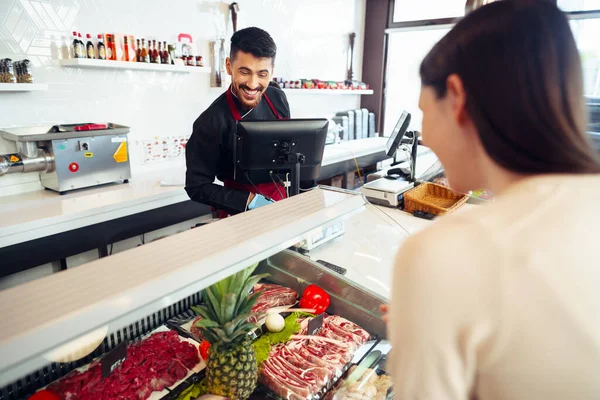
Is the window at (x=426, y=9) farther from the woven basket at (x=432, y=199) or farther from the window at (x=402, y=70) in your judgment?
the woven basket at (x=432, y=199)

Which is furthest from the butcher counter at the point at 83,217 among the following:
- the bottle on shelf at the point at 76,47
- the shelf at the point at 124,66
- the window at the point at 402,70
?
the window at the point at 402,70

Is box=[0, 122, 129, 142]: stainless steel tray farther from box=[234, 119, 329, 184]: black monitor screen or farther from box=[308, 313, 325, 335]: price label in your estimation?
box=[308, 313, 325, 335]: price label

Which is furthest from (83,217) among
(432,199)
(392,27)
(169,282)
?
(392,27)

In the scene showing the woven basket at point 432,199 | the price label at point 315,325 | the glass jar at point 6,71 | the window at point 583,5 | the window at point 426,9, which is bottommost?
the price label at point 315,325

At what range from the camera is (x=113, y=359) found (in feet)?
3.76

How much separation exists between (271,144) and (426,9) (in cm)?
516

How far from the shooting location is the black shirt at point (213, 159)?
7.28 feet

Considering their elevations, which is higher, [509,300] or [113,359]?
[509,300]

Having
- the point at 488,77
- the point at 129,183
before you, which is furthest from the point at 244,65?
the point at 488,77

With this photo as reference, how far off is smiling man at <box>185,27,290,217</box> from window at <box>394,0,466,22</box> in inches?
A: 176

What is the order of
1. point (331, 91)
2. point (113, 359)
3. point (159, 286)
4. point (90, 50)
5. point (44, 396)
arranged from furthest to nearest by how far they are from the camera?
1. point (331, 91)
2. point (90, 50)
3. point (113, 359)
4. point (44, 396)
5. point (159, 286)

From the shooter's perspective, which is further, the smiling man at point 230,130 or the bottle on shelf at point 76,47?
the bottle on shelf at point 76,47

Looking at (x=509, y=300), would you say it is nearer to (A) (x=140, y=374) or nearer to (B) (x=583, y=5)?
(A) (x=140, y=374)

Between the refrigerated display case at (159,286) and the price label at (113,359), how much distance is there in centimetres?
4
